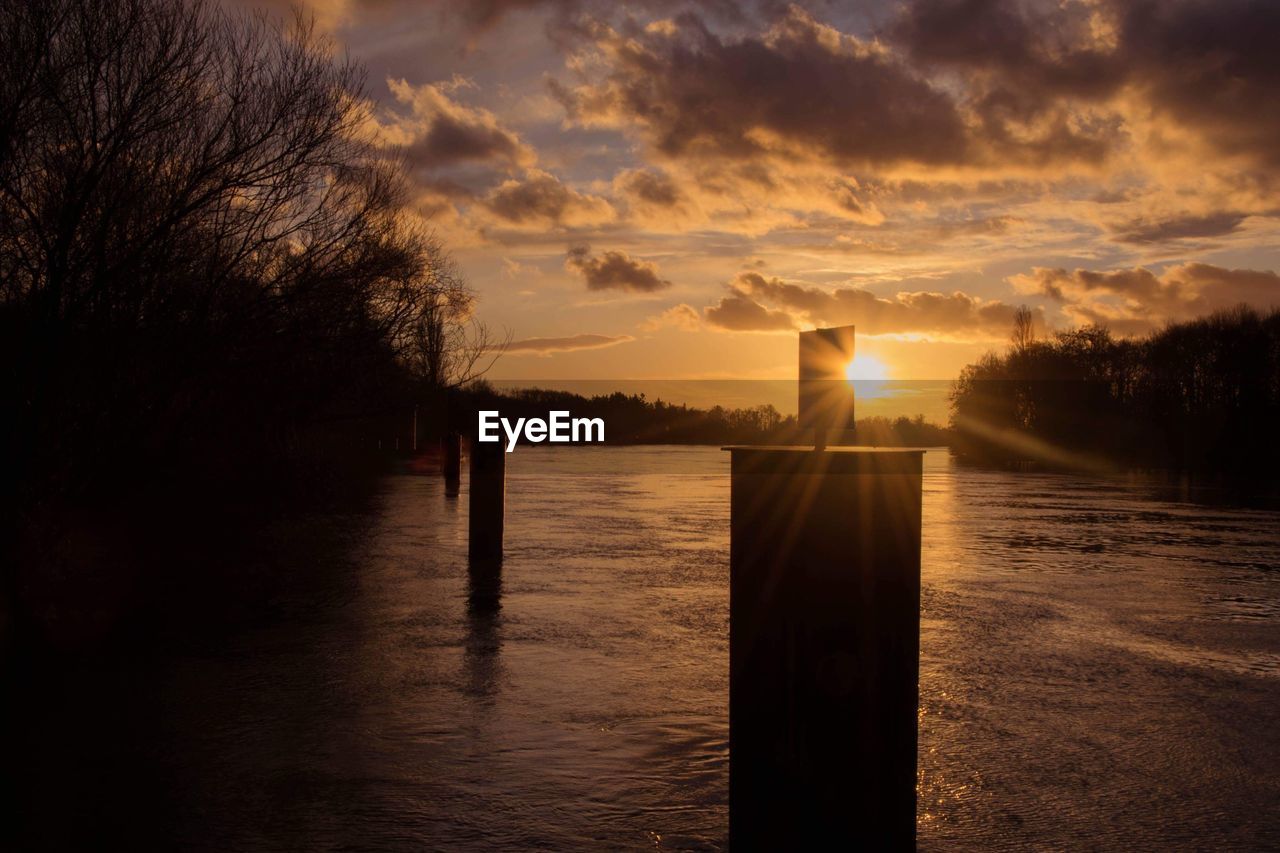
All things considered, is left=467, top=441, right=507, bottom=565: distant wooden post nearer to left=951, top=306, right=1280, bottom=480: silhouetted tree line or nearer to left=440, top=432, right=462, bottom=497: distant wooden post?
left=440, top=432, right=462, bottom=497: distant wooden post

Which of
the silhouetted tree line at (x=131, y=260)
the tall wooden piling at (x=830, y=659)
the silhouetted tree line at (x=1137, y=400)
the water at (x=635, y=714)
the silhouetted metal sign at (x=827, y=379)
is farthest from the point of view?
the silhouetted tree line at (x=1137, y=400)

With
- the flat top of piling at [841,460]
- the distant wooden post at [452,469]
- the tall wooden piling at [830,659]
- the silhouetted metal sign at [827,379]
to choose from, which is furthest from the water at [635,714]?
the distant wooden post at [452,469]

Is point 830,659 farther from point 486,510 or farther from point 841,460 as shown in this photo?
point 486,510

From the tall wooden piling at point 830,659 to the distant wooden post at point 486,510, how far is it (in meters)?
9.65

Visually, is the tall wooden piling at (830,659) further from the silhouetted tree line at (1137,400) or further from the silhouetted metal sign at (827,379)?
the silhouetted tree line at (1137,400)

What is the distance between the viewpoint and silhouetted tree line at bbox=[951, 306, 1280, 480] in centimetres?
5262

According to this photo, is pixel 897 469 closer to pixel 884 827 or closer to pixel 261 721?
pixel 884 827

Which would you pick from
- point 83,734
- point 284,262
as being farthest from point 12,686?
point 284,262

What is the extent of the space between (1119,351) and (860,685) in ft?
287

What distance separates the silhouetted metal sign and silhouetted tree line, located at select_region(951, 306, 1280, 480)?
4879 cm

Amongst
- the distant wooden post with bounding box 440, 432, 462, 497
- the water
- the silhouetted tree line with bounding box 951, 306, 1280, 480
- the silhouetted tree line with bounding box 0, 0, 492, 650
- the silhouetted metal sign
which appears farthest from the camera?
the silhouetted tree line with bounding box 951, 306, 1280, 480

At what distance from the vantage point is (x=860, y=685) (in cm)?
359

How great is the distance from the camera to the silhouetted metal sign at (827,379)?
3385 mm

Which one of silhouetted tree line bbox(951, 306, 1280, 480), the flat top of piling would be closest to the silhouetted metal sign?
the flat top of piling
